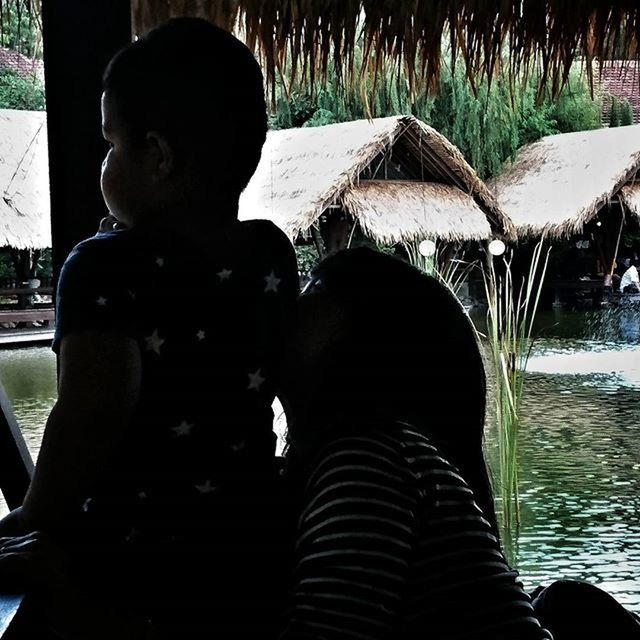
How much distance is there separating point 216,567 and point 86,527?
9 centimetres

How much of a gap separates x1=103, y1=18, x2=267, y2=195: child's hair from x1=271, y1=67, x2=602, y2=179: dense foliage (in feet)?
27.2

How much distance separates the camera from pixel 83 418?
1.81 ft

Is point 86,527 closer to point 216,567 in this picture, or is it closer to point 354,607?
point 216,567

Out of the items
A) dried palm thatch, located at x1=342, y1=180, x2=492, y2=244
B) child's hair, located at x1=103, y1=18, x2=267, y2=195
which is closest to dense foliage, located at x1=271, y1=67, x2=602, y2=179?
dried palm thatch, located at x1=342, y1=180, x2=492, y2=244

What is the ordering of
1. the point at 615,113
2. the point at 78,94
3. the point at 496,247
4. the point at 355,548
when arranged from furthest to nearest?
the point at 615,113, the point at 496,247, the point at 78,94, the point at 355,548

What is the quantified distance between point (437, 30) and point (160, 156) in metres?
1.52

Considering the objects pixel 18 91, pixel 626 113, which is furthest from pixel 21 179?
pixel 626 113

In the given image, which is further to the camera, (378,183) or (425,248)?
(378,183)

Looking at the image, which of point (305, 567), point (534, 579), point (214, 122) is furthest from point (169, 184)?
point (534, 579)

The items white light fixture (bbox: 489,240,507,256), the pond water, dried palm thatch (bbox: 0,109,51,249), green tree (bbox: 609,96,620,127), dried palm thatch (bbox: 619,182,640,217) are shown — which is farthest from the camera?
green tree (bbox: 609,96,620,127)

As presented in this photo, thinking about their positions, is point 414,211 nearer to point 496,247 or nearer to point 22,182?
point 496,247

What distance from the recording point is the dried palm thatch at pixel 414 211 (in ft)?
25.3

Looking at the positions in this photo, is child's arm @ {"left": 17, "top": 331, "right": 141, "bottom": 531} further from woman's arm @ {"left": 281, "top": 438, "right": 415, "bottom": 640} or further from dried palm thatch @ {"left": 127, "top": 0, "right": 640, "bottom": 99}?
dried palm thatch @ {"left": 127, "top": 0, "right": 640, "bottom": 99}

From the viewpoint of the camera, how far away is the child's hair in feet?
2.11
